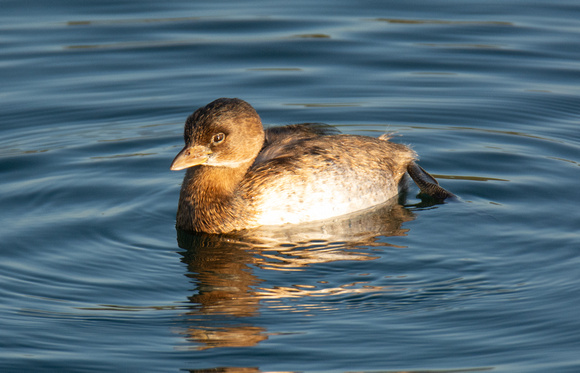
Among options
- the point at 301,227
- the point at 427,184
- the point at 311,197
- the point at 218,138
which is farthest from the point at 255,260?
the point at 427,184

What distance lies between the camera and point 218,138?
8.88 metres

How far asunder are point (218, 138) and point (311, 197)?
1037 mm

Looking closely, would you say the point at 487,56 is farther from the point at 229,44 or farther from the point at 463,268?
the point at 463,268

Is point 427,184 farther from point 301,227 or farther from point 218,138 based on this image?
point 218,138

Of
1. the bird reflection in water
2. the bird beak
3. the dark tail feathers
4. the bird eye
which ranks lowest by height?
the bird reflection in water

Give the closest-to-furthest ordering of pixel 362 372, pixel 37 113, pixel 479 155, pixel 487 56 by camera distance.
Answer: pixel 362 372 → pixel 479 155 → pixel 37 113 → pixel 487 56

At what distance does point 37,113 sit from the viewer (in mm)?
12117

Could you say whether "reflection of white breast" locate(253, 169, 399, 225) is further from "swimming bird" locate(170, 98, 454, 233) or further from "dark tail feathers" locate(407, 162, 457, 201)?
"dark tail feathers" locate(407, 162, 457, 201)

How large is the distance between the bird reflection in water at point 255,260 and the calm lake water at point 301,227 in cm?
3

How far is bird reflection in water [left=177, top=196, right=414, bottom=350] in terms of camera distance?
23.4 ft

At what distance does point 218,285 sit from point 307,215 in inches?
59.9

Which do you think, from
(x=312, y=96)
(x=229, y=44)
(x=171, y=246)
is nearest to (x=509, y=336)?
(x=171, y=246)

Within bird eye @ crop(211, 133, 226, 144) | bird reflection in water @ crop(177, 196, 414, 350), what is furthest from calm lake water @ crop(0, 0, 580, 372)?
bird eye @ crop(211, 133, 226, 144)

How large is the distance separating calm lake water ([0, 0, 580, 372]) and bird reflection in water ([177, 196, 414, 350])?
25 millimetres
